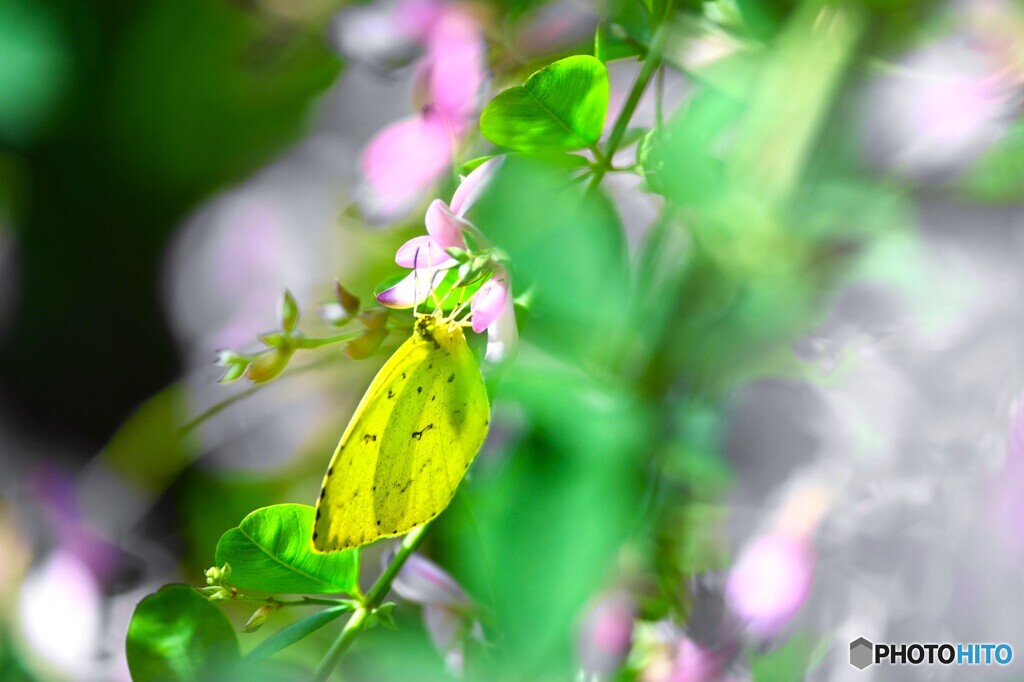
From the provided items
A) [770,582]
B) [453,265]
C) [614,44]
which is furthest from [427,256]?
[770,582]

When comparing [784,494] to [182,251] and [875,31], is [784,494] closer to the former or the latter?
[875,31]

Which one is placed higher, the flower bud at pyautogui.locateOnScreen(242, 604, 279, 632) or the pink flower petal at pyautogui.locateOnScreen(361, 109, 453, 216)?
the pink flower petal at pyautogui.locateOnScreen(361, 109, 453, 216)

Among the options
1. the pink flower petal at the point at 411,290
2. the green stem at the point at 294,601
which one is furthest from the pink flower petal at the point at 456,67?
the green stem at the point at 294,601

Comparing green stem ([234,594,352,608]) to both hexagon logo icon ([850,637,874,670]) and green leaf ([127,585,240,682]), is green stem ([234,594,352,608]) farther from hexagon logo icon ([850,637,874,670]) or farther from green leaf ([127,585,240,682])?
hexagon logo icon ([850,637,874,670])

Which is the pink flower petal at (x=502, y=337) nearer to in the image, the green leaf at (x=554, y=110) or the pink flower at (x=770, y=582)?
the green leaf at (x=554, y=110)

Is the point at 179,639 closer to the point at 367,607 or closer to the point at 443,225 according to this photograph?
the point at 367,607

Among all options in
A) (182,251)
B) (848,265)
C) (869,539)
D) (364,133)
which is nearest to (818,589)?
(869,539)

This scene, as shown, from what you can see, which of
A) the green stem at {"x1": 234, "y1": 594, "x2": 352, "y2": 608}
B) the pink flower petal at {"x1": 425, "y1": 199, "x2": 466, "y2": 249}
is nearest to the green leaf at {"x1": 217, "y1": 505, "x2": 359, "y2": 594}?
the green stem at {"x1": 234, "y1": 594, "x2": 352, "y2": 608}
